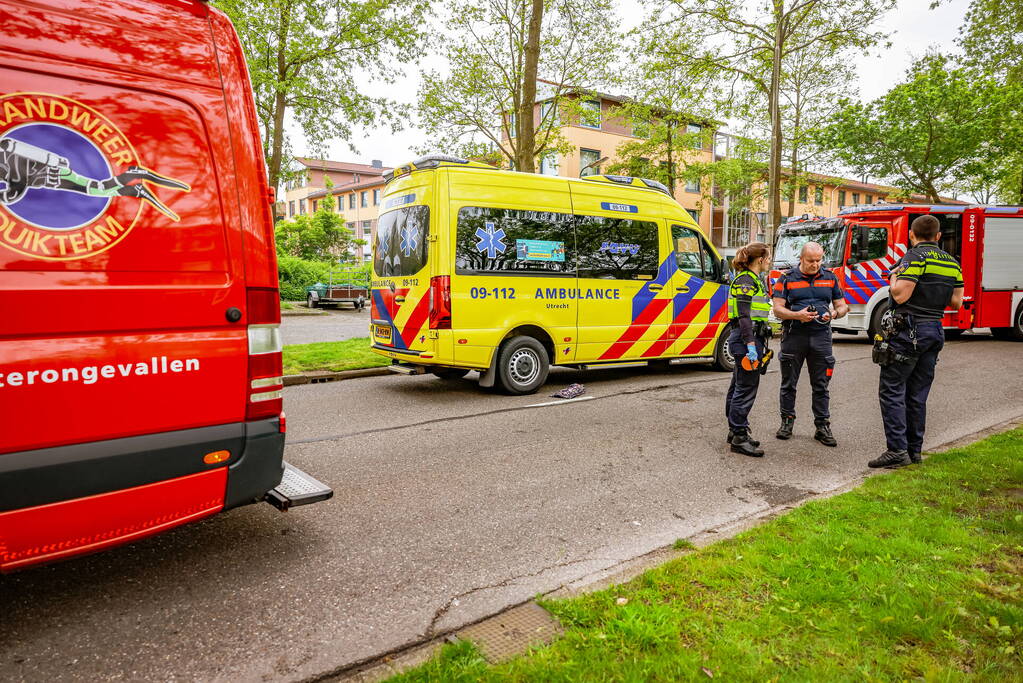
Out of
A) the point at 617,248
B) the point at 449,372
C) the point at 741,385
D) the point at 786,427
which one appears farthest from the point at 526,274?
the point at 786,427

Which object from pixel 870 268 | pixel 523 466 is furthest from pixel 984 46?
pixel 523 466

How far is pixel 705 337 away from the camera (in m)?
9.67

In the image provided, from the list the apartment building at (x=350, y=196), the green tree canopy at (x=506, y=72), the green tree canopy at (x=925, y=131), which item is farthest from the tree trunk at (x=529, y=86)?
the apartment building at (x=350, y=196)

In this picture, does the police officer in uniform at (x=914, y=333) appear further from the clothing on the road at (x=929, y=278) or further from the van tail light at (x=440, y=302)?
the van tail light at (x=440, y=302)

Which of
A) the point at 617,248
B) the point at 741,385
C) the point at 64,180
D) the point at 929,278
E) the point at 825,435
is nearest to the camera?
the point at 64,180

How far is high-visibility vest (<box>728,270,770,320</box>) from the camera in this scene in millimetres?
5414

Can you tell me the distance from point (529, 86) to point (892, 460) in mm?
9990

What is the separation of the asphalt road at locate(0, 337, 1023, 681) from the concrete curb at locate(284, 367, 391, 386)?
1.63 metres

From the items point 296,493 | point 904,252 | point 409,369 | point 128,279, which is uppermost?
point 904,252

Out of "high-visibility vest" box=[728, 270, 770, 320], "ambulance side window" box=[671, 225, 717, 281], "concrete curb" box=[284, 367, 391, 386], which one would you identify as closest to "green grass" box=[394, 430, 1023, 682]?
"high-visibility vest" box=[728, 270, 770, 320]

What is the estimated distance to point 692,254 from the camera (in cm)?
950

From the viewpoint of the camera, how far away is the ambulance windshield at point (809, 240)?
14156 mm

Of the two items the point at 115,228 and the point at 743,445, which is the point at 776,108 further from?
the point at 115,228

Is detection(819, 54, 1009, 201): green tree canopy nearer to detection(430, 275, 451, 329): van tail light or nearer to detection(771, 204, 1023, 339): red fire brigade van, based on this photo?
detection(771, 204, 1023, 339): red fire brigade van
